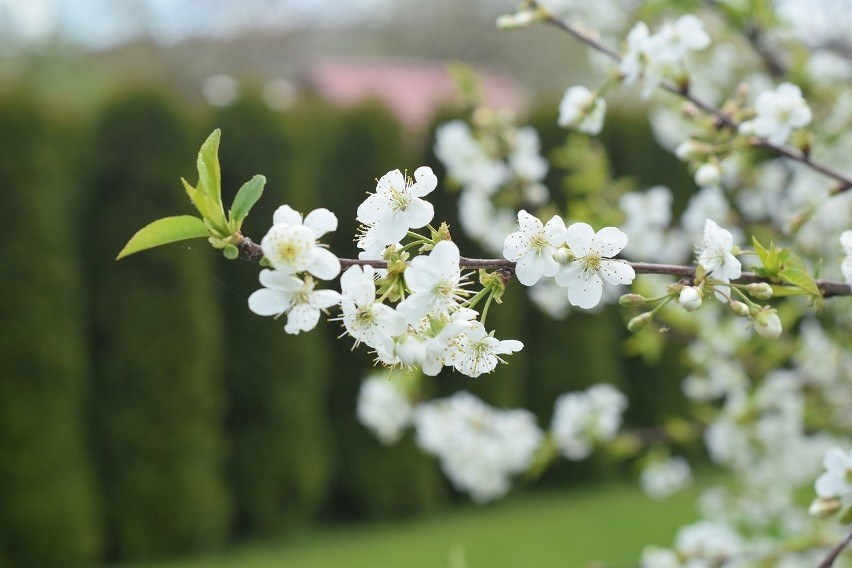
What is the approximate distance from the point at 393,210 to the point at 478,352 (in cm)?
19

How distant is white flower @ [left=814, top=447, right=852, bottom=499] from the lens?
1257 mm

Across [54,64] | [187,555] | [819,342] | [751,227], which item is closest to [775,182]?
[751,227]

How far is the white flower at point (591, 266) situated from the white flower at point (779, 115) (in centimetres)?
71

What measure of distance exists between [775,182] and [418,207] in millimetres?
2526

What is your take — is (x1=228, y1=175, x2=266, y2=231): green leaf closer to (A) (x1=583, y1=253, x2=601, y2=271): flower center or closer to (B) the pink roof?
(A) (x1=583, y1=253, x2=601, y2=271): flower center

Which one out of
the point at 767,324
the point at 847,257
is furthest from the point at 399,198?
the point at 847,257

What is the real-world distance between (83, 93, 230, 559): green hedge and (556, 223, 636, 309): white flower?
4810 millimetres

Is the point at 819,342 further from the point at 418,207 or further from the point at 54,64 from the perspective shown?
the point at 54,64

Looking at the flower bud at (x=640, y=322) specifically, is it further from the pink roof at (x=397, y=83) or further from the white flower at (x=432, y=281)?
the pink roof at (x=397, y=83)

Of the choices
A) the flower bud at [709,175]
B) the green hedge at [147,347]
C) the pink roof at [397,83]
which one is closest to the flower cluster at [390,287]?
the flower bud at [709,175]

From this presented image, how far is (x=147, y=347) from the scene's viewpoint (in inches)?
225

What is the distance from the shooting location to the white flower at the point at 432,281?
96cm

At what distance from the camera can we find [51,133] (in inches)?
217

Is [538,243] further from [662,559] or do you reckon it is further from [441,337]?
[662,559]
